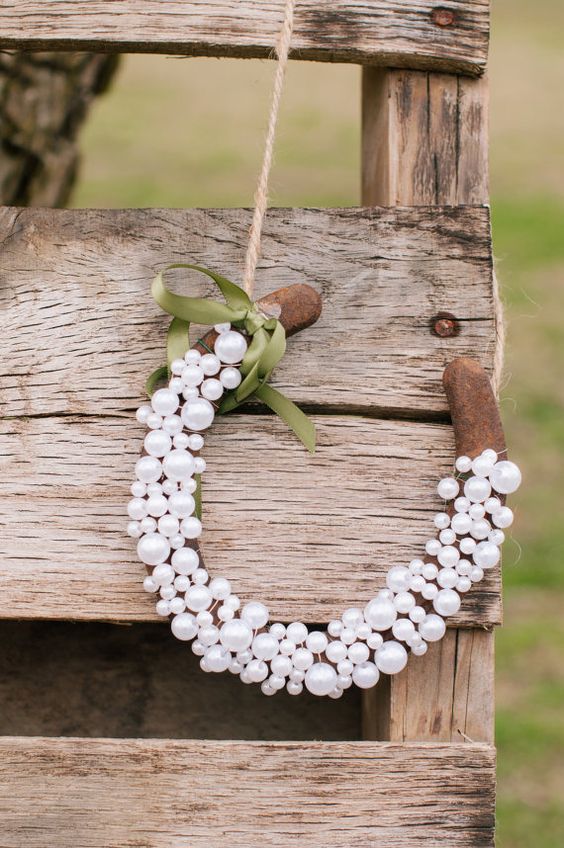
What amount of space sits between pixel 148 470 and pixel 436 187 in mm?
506

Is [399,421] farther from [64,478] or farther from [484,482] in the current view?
[64,478]

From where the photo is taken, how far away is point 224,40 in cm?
107

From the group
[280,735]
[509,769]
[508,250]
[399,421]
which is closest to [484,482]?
[399,421]

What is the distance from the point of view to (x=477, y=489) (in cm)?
98

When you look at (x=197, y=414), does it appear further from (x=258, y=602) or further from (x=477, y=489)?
(x=477, y=489)

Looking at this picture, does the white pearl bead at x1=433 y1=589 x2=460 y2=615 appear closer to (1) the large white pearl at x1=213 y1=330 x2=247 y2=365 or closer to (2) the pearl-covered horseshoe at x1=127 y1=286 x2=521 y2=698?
(2) the pearl-covered horseshoe at x1=127 y1=286 x2=521 y2=698

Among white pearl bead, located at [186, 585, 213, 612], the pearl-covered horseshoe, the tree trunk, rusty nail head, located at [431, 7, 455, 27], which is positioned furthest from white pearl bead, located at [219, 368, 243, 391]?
the tree trunk

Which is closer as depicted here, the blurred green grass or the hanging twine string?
the hanging twine string

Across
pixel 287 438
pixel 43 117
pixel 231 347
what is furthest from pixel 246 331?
pixel 43 117

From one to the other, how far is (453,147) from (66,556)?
0.69 meters

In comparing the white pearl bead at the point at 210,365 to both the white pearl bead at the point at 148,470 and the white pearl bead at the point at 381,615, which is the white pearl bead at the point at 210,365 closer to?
the white pearl bead at the point at 148,470

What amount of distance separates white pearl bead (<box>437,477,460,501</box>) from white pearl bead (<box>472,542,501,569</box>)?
0.07 metres

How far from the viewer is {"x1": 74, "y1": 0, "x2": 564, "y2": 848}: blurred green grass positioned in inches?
87.4

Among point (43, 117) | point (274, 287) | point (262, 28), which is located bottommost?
point (274, 287)
